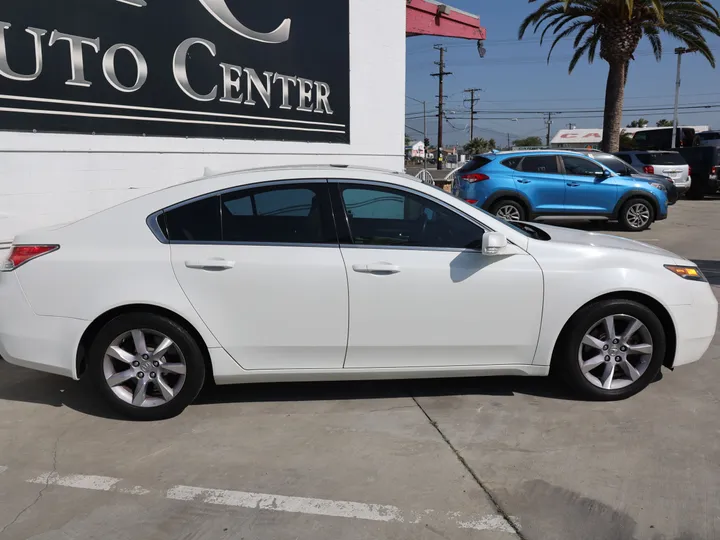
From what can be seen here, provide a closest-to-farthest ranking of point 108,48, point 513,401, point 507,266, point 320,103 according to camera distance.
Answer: point 507,266 → point 513,401 → point 108,48 → point 320,103

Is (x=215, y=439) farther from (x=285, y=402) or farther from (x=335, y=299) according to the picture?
(x=335, y=299)

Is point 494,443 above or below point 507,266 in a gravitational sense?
below

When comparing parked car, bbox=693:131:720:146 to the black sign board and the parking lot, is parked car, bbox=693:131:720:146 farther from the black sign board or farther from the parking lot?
the parking lot

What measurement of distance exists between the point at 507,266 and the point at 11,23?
4.98 meters

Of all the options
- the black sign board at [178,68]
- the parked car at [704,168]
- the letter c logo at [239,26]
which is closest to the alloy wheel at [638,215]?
the black sign board at [178,68]

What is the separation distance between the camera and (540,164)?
40.7 feet

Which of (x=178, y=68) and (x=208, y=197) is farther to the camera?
(x=178, y=68)

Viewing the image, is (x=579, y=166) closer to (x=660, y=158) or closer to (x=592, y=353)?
(x=660, y=158)

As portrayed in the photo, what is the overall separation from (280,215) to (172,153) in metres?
3.82

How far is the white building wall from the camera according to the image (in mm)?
5980

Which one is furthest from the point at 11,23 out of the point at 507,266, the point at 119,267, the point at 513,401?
the point at 513,401

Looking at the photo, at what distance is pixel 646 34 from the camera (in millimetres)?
23734

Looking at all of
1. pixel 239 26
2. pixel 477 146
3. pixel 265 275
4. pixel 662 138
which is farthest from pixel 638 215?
pixel 477 146

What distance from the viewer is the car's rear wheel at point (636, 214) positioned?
41.8ft
